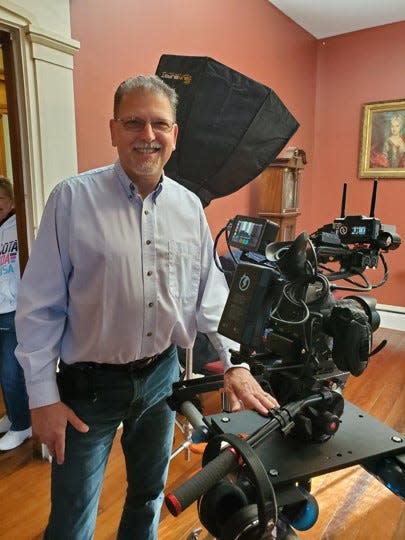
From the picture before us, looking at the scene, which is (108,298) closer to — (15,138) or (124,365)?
(124,365)

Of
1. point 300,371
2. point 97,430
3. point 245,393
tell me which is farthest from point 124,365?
point 300,371

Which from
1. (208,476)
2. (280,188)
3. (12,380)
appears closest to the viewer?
(208,476)

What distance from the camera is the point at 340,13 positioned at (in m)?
3.52

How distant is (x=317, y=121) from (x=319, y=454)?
411 cm

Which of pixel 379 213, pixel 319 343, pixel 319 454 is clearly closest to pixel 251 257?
pixel 319 343

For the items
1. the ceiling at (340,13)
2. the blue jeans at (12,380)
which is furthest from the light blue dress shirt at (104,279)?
the ceiling at (340,13)

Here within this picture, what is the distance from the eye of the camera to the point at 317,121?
13.9 ft

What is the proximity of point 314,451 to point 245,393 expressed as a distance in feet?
0.52

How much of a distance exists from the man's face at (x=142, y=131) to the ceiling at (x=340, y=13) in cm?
289

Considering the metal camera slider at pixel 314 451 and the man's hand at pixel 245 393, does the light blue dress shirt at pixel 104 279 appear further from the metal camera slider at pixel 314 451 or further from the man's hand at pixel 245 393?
the metal camera slider at pixel 314 451

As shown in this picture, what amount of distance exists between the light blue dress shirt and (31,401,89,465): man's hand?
0.08 ft

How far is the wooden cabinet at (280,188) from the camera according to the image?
3.22 meters

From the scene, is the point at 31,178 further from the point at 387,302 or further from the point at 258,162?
the point at 387,302

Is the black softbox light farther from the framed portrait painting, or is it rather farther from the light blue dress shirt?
the framed portrait painting
